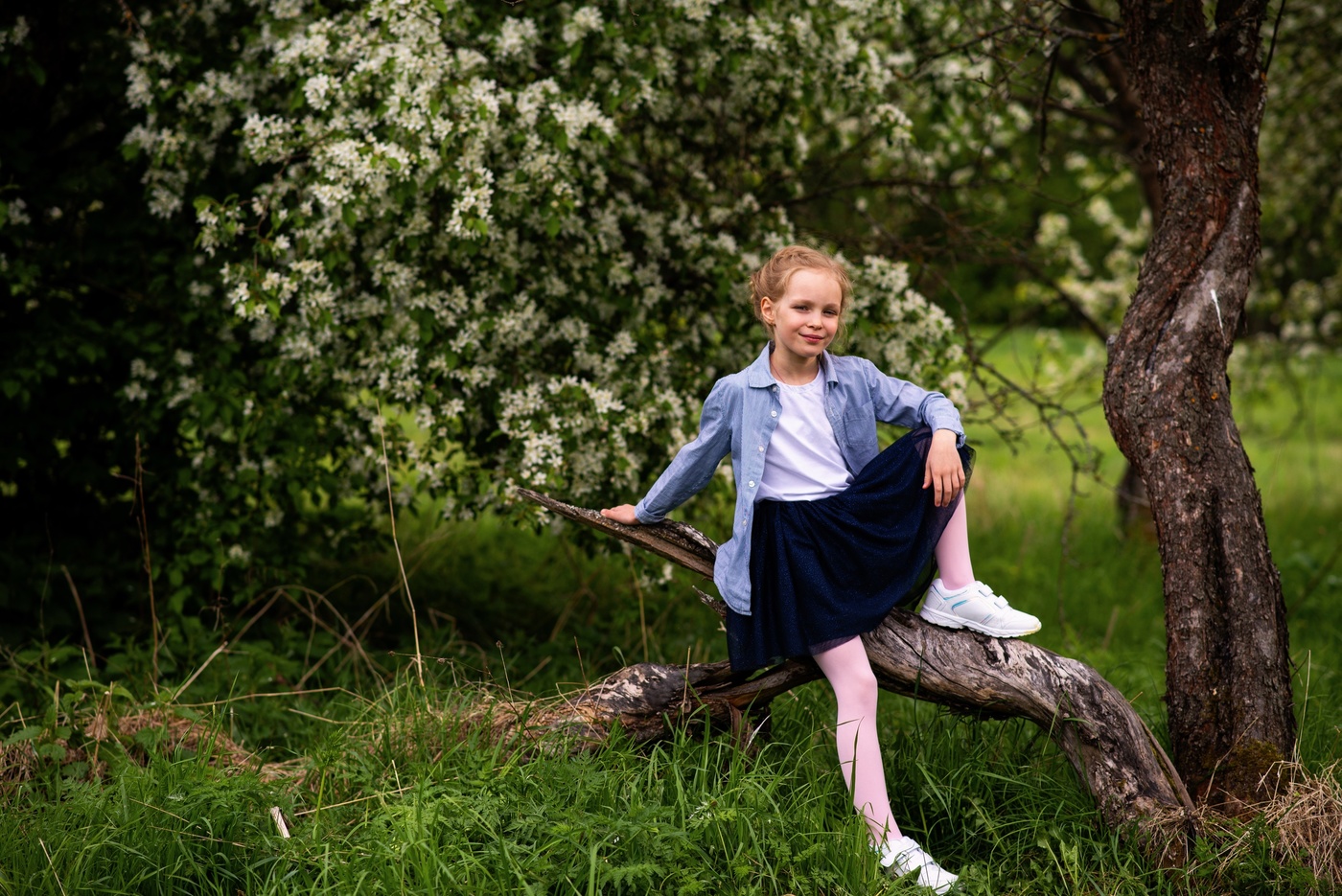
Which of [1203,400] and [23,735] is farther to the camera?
[23,735]

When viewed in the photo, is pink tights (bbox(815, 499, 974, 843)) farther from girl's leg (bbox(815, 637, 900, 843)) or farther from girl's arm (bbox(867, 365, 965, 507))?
girl's arm (bbox(867, 365, 965, 507))

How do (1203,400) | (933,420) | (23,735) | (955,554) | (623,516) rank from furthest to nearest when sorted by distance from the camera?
(23,735) < (1203,400) < (623,516) < (955,554) < (933,420)

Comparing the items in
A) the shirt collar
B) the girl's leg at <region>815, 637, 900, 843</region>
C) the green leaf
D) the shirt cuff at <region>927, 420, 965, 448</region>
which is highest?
the shirt collar

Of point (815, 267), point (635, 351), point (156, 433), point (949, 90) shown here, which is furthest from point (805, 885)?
point (949, 90)

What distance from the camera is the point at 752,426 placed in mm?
3195

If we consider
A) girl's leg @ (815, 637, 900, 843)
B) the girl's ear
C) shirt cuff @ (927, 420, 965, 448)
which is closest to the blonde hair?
the girl's ear

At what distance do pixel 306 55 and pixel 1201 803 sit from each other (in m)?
3.82

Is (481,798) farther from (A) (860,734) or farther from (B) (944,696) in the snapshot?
(B) (944,696)

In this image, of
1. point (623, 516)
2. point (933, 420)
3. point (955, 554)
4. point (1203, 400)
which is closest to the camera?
point (933, 420)

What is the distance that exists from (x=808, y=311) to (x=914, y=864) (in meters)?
1.52

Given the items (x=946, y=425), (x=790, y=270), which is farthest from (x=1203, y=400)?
(x=790, y=270)

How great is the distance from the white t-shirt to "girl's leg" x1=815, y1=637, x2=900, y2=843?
17.6 inches

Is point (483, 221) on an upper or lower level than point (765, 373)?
upper

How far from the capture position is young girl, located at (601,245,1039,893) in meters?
3.12
